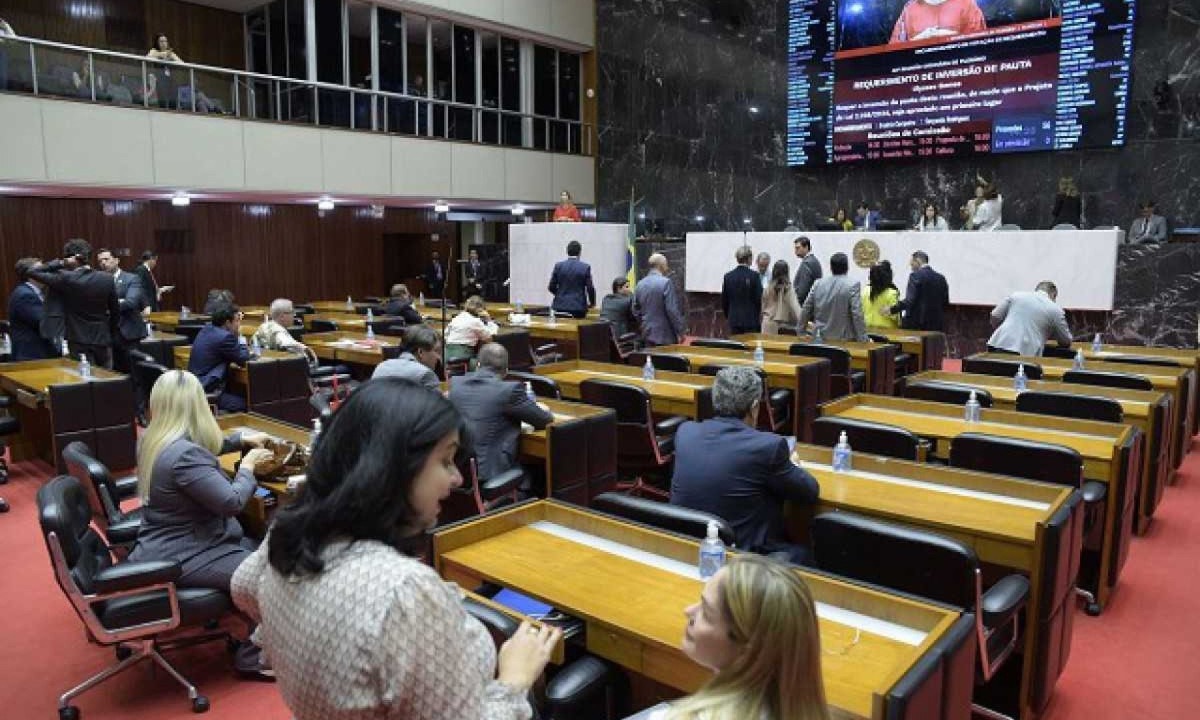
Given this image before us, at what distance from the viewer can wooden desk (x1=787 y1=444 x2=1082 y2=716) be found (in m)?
2.75

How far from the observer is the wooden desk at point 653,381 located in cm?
525

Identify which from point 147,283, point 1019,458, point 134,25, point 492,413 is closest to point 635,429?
point 492,413

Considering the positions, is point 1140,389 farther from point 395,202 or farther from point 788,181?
point 395,202

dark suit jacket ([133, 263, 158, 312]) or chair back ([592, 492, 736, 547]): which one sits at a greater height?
dark suit jacket ([133, 263, 158, 312])

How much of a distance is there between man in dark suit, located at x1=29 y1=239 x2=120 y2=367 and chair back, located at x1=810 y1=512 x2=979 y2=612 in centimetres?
658

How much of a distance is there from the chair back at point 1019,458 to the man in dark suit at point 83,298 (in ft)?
21.9

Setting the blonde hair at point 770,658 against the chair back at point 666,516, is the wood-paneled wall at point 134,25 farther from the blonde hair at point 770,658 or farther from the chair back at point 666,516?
the blonde hair at point 770,658

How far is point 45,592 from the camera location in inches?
165

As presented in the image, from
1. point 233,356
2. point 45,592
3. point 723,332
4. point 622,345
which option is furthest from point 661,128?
point 45,592

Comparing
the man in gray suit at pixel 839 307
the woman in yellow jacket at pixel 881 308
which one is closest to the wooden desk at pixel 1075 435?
the man in gray suit at pixel 839 307

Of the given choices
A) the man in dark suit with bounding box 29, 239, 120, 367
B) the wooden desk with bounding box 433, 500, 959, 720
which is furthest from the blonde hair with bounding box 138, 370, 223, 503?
the man in dark suit with bounding box 29, 239, 120, 367

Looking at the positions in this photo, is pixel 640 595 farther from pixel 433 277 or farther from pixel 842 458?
pixel 433 277

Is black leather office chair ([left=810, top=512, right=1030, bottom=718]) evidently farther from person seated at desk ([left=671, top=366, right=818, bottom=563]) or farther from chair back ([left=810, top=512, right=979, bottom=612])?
person seated at desk ([left=671, top=366, right=818, bottom=563])

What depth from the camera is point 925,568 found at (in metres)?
2.56
